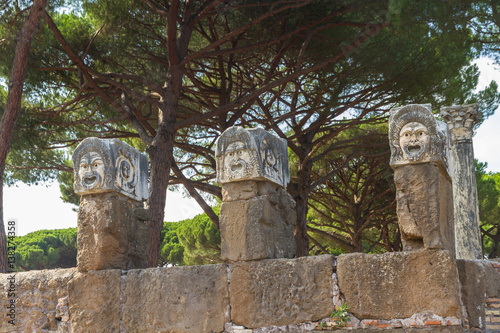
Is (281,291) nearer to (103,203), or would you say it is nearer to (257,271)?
(257,271)

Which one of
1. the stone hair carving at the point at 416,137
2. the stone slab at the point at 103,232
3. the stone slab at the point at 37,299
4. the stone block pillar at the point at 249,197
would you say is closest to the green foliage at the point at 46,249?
the stone slab at the point at 37,299

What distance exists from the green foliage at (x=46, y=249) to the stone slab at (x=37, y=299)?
17.4 m

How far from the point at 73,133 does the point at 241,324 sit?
26.1ft

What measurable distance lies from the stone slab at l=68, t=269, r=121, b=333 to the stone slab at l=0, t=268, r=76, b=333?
16cm

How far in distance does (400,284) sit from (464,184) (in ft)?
14.8

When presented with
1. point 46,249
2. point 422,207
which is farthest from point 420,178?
point 46,249

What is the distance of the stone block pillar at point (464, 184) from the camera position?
779 centimetres

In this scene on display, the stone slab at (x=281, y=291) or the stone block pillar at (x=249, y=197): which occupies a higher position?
the stone block pillar at (x=249, y=197)

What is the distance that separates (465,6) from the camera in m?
7.81

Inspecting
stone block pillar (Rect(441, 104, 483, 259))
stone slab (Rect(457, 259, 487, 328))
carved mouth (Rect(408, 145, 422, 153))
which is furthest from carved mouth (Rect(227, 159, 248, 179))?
stone block pillar (Rect(441, 104, 483, 259))

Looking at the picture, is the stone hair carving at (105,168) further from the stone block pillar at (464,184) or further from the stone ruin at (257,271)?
the stone block pillar at (464,184)

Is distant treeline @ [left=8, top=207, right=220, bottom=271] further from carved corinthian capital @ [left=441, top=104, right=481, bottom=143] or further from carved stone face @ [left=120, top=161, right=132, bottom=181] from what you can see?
carved stone face @ [left=120, top=161, right=132, bottom=181]

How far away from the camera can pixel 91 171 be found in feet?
16.1

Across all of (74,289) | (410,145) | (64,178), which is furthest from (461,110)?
(64,178)
